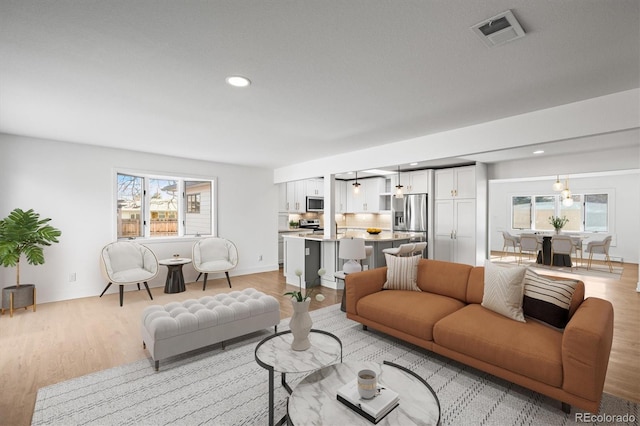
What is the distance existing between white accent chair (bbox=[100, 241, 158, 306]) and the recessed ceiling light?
138 inches

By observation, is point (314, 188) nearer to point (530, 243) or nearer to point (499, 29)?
point (530, 243)

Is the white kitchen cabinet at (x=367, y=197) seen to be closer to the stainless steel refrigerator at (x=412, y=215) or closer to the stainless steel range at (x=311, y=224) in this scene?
the stainless steel refrigerator at (x=412, y=215)

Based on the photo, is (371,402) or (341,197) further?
(341,197)

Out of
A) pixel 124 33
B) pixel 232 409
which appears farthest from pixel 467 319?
pixel 124 33

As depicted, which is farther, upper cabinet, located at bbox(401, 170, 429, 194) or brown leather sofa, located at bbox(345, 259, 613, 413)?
upper cabinet, located at bbox(401, 170, 429, 194)

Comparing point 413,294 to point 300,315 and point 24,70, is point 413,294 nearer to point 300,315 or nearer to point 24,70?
point 300,315

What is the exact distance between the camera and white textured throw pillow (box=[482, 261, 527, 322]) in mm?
2602

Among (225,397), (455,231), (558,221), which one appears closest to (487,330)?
(225,397)

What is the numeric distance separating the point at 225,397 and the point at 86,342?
203 centimetres

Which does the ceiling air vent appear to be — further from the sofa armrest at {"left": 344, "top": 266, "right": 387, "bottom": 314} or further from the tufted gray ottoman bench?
the tufted gray ottoman bench

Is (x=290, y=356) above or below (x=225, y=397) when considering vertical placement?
above

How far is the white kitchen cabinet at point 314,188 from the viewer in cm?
848

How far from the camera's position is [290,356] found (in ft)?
6.80

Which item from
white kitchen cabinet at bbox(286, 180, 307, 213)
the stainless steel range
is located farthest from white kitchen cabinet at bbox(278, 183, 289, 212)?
the stainless steel range
